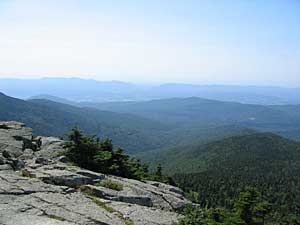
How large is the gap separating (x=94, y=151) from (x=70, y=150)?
172cm

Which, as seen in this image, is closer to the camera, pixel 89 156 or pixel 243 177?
pixel 89 156

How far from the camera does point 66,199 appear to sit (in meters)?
14.3

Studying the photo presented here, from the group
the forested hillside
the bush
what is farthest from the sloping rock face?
the forested hillside

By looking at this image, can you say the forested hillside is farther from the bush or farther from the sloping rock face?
the sloping rock face

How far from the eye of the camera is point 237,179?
13125 cm

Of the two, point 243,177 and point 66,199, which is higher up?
point 66,199

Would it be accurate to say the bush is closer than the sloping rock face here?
No

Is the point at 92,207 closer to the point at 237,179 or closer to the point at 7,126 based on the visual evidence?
the point at 7,126

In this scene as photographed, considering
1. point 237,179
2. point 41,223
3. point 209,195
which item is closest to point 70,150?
point 41,223

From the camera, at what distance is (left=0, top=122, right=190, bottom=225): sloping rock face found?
12.4 m

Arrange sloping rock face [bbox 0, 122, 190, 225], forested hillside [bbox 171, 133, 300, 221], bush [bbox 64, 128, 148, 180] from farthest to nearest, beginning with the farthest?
forested hillside [bbox 171, 133, 300, 221] < bush [bbox 64, 128, 148, 180] < sloping rock face [bbox 0, 122, 190, 225]

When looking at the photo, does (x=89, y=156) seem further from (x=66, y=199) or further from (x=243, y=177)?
(x=243, y=177)

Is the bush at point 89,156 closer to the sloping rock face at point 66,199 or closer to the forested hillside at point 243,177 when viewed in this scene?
the sloping rock face at point 66,199

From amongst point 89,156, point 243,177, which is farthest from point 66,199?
point 243,177
